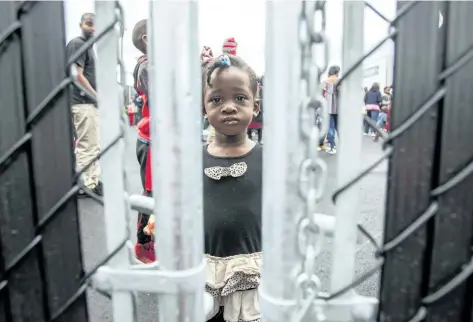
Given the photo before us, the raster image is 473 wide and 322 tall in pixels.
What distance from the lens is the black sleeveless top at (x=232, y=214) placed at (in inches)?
48.7

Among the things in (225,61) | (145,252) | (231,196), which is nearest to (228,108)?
(225,61)

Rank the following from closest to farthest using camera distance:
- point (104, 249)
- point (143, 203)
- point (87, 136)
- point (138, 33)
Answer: point (143, 203)
point (138, 33)
point (104, 249)
point (87, 136)

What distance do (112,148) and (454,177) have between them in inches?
17.3

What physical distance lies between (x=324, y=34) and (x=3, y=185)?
0.47 m

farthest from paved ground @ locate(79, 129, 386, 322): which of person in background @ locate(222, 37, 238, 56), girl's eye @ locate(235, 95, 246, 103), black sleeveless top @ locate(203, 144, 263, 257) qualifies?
person in background @ locate(222, 37, 238, 56)

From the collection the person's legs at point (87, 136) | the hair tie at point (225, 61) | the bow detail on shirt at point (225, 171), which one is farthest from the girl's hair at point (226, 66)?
the person's legs at point (87, 136)

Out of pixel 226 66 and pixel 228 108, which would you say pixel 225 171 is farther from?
pixel 226 66

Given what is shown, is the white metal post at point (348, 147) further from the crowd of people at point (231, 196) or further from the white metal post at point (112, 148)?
the crowd of people at point (231, 196)

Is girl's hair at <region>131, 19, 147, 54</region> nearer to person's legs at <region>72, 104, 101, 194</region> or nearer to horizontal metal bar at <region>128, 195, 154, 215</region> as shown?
horizontal metal bar at <region>128, 195, 154, 215</region>

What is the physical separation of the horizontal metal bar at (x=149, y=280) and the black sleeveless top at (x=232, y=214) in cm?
65

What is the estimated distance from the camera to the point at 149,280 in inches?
22.7

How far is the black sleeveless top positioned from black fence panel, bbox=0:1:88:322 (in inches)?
24.7

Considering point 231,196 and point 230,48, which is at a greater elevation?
point 230,48

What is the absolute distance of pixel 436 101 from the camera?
1.68ft
